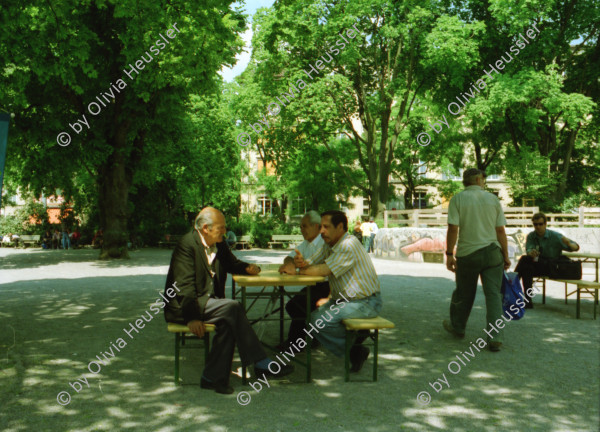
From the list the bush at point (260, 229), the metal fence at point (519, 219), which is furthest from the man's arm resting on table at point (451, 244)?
the bush at point (260, 229)

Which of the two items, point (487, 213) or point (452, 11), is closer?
point (487, 213)

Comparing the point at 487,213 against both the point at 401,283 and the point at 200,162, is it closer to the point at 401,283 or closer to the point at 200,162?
the point at 401,283

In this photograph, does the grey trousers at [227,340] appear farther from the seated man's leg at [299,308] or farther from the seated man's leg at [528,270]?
the seated man's leg at [528,270]

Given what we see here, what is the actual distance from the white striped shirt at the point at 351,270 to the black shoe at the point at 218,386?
1.46 meters

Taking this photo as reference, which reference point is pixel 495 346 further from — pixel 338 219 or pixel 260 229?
pixel 260 229

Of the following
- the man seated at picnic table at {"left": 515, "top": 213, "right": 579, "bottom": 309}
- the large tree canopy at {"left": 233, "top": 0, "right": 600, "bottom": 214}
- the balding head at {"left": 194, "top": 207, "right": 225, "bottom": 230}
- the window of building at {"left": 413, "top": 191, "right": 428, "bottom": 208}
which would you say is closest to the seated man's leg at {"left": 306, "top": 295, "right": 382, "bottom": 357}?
the balding head at {"left": 194, "top": 207, "right": 225, "bottom": 230}

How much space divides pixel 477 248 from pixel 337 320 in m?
2.34

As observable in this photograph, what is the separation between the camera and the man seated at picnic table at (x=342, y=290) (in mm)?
5551

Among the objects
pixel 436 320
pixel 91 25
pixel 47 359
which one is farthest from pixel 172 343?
pixel 91 25

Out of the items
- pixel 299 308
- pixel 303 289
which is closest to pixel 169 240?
pixel 303 289

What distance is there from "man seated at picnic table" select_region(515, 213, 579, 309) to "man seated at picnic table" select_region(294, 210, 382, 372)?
5.09 metres

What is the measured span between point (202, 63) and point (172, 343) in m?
9.85

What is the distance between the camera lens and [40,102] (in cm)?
1941

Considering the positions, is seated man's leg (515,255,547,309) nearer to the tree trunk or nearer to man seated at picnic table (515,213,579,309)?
man seated at picnic table (515,213,579,309)
